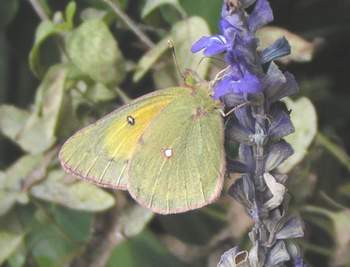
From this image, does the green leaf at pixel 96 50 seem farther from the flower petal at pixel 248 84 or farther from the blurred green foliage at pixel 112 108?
the flower petal at pixel 248 84

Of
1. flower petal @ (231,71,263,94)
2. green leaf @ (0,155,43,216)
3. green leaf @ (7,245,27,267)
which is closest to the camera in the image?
flower petal @ (231,71,263,94)

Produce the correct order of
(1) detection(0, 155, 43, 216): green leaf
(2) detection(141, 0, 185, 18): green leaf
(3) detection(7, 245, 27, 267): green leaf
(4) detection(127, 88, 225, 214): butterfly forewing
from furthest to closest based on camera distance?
(3) detection(7, 245, 27, 267): green leaf < (1) detection(0, 155, 43, 216): green leaf < (2) detection(141, 0, 185, 18): green leaf < (4) detection(127, 88, 225, 214): butterfly forewing

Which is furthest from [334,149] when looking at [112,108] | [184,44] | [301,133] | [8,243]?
[8,243]

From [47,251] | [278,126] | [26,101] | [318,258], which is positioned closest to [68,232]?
[47,251]

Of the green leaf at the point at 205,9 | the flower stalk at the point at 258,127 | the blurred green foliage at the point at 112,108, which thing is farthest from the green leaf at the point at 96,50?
the flower stalk at the point at 258,127

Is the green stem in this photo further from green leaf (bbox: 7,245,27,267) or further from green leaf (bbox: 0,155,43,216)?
green leaf (bbox: 7,245,27,267)

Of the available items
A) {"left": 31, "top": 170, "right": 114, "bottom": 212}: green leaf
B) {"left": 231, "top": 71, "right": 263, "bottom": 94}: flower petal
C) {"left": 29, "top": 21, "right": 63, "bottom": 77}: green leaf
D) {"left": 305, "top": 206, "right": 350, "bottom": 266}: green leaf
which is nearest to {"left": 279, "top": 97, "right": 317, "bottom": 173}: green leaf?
{"left": 305, "top": 206, "right": 350, "bottom": 266}: green leaf

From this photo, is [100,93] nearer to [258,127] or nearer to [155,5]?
[155,5]

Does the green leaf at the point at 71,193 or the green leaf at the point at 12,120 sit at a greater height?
the green leaf at the point at 12,120
